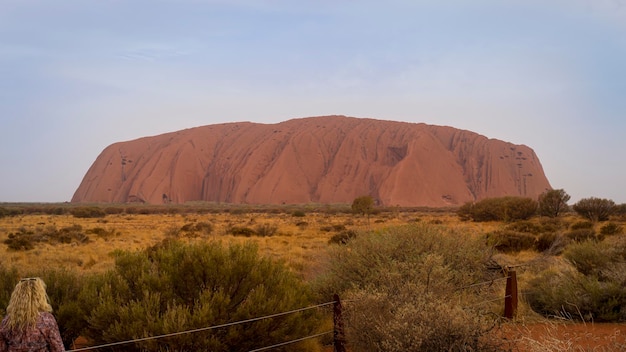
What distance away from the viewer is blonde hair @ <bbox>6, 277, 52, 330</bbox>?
4.24 m

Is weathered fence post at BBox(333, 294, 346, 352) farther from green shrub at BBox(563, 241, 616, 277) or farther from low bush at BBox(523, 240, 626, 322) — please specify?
green shrub at BBox(563, 241, 616, 277)

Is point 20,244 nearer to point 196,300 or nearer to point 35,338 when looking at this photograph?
point 196,300

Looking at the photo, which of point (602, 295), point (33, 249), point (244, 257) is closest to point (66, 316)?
point (244, 257)

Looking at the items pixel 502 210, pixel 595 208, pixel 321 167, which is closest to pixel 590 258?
pixel 595 208

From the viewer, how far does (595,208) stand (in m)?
34.4

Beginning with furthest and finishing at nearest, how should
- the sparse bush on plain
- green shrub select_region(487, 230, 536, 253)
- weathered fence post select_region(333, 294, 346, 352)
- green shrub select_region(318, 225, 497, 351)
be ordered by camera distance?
the sparse bush on plain, green shrub select_region(487, 230, 536, 253), weathered fence post select_region(333, 294, 346, 352), green shrub select_region(318, 225, 497, 351)

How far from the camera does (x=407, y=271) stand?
21.7 feet

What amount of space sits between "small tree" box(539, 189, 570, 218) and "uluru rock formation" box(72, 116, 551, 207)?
38366mm

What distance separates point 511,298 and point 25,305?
6.40 m

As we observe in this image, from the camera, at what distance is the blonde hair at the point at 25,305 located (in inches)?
167

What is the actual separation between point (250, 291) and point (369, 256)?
2057 mm

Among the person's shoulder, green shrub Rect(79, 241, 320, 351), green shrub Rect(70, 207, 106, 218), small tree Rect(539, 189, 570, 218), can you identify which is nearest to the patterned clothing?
the person's shoulder

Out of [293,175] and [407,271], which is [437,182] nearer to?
[293,175]

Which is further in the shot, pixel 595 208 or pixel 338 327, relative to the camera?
pixel 595 208
